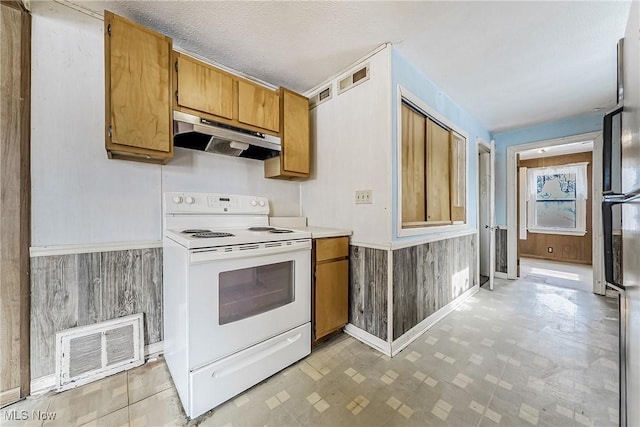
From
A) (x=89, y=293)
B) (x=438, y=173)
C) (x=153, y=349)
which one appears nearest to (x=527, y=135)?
(x=438, y=173)

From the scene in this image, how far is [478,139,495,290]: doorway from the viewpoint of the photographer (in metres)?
3.34

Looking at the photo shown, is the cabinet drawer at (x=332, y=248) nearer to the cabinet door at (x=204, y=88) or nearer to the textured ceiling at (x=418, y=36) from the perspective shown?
the cabinet door at (x=204, y=88)

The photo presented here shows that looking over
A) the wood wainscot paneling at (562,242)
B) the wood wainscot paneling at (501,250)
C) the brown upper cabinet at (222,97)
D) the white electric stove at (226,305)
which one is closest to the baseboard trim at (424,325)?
the white electric stove at (226,305)

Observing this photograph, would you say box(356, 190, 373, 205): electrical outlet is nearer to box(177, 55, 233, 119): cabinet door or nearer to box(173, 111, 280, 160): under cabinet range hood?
box(173, 111, 280, 160): under cabinet range hood

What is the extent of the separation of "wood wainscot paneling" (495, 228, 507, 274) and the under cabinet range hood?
391cm

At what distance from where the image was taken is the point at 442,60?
2.01m

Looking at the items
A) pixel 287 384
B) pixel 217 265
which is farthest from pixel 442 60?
pixel 287 384

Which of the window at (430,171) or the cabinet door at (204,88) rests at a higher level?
the cabinet door at (204,88)

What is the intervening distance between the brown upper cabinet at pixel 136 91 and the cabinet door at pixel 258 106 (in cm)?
50

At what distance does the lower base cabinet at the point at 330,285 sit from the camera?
5.93 feet

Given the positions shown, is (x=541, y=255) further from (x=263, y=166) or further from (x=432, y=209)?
(x=263, y=166)

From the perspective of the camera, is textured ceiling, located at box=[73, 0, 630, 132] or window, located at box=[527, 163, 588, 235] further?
window, located at box=[527, 163, 588, 235]

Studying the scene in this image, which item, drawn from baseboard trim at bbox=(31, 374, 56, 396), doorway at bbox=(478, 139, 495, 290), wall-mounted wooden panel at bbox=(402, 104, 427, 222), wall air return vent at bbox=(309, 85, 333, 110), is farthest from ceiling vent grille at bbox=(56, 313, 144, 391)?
doorway at bbox=(478, 139, 495, 290)

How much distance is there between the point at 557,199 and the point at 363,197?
579 centimetres
